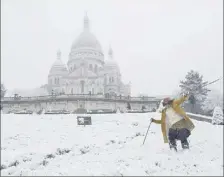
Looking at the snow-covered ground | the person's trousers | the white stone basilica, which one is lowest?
the snow-covered ground

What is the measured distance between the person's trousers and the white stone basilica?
67.0 metres

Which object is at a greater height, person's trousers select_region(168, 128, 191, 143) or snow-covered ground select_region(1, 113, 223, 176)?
person's trousers select_region(168, 128, 191, 143)

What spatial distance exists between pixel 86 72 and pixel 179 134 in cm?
6946

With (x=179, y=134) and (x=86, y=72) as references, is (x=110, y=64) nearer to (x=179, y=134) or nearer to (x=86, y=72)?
(x=86, y=72)

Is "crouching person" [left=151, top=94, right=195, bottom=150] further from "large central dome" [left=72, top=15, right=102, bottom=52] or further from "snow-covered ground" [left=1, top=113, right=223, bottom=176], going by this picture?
"large central dome" [left=72, top=15, right=102, bottom=52]

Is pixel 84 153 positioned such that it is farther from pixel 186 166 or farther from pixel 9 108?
pixel 9 108

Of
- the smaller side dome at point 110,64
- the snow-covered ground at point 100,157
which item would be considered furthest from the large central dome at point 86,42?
the snow-covered ground at point 100,157

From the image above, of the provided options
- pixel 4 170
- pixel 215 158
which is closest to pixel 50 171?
pixel 4 170

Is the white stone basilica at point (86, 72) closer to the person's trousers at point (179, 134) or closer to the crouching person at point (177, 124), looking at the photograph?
the crouching person at point (177, 124)

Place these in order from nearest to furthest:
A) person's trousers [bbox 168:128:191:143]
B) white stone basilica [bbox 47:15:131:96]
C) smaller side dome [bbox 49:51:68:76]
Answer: person's trousers [bbox 168:128:191:143] < white stone basilica [bbox 47:15:131:96] < smaller side dome [bbox 49:51:68:76]

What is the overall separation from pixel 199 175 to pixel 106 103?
46532 millimetres

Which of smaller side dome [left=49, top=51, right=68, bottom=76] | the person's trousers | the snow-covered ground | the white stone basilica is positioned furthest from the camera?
smaller side dome [left=49, top=51, right=68, bottom=76]

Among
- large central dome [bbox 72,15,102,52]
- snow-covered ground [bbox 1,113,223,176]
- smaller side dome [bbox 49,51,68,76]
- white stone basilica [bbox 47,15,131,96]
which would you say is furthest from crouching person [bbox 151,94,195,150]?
large central dome [bbox 72,15,102,52]

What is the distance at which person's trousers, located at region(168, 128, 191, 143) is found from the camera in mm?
12125
